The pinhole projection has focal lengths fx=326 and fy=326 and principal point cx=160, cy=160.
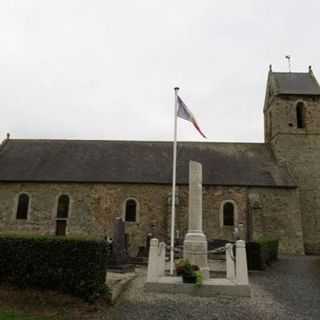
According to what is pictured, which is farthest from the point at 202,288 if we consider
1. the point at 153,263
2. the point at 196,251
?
the point at 196,251

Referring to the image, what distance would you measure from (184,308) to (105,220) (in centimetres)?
1643

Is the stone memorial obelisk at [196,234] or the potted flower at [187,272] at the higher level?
the stone memorial obelisk at [196,234]

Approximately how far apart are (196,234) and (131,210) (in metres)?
13.2

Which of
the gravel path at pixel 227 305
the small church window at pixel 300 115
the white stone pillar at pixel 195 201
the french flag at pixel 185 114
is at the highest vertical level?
the small church window at pixel 300 115

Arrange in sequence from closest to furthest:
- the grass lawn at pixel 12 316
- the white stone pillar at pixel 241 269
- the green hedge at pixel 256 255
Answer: the grass lawn at pixel 12 316, the white stone pillar at pixel 241 269, the green hedge at pixel 256 255

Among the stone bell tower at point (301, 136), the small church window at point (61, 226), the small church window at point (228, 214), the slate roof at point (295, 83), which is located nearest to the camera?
the small church window at point (61, 226)

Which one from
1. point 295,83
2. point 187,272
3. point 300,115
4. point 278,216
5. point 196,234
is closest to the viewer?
point 187,272

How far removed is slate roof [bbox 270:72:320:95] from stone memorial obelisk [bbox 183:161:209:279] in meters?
19.6

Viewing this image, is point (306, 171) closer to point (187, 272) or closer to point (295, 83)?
point (295, 83)

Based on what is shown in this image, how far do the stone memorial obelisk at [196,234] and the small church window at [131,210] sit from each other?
12598mm

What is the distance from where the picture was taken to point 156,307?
698 cm

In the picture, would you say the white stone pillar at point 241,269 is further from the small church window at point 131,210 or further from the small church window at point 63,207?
the small church window at point 63,207

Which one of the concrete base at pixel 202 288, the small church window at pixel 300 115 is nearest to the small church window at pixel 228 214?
the small church window at pixel 300 115

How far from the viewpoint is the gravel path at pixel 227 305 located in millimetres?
6422
